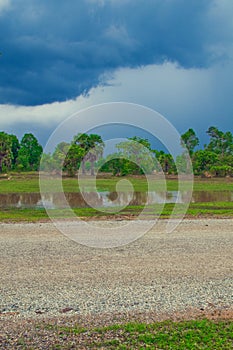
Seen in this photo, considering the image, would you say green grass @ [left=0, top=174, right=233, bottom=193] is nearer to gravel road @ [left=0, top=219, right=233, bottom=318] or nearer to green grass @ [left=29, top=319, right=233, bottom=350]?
gravel road @ [left=0, top=219, right=233, bottom=318]

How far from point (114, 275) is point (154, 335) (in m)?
3.63

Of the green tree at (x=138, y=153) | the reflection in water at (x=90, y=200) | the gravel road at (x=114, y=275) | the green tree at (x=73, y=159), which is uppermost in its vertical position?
the green tree at (x=73, y=159)

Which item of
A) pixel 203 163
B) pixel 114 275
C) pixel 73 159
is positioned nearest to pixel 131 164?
pixel 73 159

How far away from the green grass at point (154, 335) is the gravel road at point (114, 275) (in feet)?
2.68

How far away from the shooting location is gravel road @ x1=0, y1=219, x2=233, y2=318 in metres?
7.84

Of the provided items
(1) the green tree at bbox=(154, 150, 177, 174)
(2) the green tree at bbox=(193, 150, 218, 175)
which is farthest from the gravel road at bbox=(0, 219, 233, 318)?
(2) the green tree at bbox=(193, 150, 218, 175)

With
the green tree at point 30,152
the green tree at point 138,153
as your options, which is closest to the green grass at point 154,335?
the green tree at point 138,153

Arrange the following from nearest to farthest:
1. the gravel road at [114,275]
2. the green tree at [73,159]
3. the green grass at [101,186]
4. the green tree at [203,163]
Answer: the gravel road at [114,275]
the green grass at [101,186]
the green tree at [73,159]
the green tree at [203,163]

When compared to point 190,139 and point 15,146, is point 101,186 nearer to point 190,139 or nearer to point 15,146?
point 190,139

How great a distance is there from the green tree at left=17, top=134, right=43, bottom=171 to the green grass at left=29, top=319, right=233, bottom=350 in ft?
348

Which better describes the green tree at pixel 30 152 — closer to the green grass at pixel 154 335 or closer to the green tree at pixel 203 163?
the green tree at pixel 203 163

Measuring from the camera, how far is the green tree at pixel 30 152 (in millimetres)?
112144

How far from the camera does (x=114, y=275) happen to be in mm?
9844

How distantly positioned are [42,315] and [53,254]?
16.4ft
